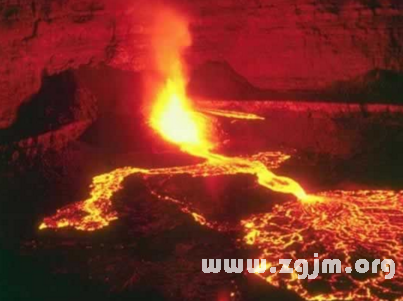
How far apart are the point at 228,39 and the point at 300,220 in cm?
1230

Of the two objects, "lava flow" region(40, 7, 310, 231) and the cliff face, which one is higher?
the cliff face

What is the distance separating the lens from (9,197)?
1491cm

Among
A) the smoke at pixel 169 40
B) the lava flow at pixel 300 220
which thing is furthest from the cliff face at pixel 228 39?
the lava flow at pixel 300 220

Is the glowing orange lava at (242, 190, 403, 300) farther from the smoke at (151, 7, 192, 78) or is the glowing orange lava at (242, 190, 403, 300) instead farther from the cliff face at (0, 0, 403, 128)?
the smoke at (151, 7, 192, 78)

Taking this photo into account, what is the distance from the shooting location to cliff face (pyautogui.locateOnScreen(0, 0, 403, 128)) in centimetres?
2003

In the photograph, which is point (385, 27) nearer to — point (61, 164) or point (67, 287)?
point (61, 164)

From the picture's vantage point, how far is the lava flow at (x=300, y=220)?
10.3 m

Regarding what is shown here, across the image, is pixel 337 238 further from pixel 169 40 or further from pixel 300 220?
pixel 169 40

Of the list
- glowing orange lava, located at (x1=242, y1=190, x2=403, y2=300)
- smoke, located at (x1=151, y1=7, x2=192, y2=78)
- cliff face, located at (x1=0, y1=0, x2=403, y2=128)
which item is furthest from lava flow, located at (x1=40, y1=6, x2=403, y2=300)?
cliff face, located at (x1=0, y1=0, x2=403, y2=128)

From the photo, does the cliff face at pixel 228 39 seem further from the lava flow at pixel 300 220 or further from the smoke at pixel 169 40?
the lava flow at pixel 300 220

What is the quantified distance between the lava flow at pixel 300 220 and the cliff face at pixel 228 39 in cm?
531

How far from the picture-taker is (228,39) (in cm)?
2288

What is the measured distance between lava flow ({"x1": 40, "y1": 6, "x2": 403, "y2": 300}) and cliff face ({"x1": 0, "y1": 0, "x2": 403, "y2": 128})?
5308 mm

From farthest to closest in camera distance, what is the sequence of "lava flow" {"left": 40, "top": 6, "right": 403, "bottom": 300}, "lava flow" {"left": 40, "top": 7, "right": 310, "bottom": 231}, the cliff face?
the cliff face, "lava flow" {"left": 40, "top": 7, "right": 310, "bottom": 231}, "lava flow" {"left": 40, "top": 6, "right": 403, "bottom": 300}
